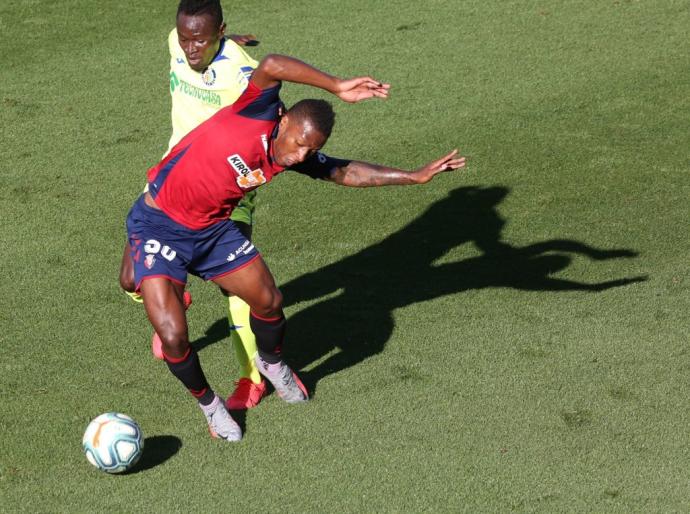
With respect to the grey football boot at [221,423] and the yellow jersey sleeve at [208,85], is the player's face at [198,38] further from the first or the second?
the grey football boot at [221,423]

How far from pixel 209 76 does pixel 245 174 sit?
4.49ft

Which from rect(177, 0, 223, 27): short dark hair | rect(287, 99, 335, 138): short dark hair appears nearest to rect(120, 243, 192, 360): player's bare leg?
rect(177, 0, 223, 27): short dark hair

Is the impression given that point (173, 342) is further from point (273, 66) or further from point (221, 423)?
point (273, 66)

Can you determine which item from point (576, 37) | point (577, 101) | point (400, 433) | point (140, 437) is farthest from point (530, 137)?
point (140, 437)

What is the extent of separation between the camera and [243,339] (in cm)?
757

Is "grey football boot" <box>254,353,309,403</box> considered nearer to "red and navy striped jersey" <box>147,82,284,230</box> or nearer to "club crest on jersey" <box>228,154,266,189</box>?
"red and navy striped jersey" <box>147,82,284,230</box>

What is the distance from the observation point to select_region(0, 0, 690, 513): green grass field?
6.65 meters

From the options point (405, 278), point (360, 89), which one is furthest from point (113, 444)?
point (405, 278)

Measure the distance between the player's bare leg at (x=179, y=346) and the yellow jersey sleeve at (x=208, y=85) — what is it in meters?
1.41

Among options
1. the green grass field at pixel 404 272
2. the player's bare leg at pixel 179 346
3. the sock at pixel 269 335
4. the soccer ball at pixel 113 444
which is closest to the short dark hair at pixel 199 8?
the player's bare leg at pixel 179 346

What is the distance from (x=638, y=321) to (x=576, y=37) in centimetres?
664

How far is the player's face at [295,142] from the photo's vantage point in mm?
6562

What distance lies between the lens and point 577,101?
12.6 metres

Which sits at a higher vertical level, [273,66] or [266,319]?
[273,66]
